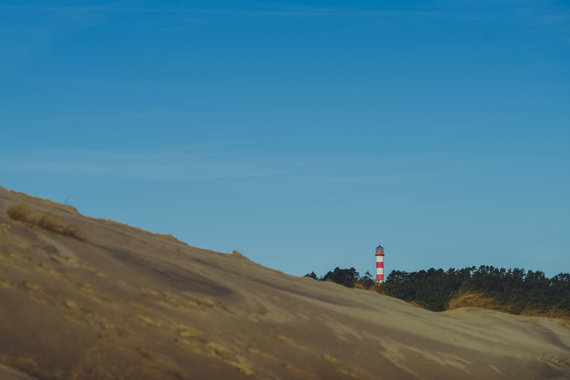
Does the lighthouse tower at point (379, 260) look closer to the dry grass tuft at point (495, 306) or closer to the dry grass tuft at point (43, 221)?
the dry grass tuft at point (495, 306)

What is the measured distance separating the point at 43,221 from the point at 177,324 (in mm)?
2098

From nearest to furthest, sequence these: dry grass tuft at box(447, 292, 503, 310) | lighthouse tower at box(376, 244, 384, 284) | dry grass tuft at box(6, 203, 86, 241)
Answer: dry grass tuft at box(6, 203, 86, 241)
dry grass tuft at box(447, 292, 503, 310)
lighthouse tower at box(376, 244, 384, 284)

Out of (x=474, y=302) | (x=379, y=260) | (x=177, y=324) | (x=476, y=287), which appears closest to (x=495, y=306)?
(x=474, y=302)

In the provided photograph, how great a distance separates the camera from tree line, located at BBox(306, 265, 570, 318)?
59.8 feet

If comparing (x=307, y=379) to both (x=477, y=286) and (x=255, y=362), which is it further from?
(x=477, y=286)

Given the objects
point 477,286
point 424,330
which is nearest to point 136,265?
point 424,330

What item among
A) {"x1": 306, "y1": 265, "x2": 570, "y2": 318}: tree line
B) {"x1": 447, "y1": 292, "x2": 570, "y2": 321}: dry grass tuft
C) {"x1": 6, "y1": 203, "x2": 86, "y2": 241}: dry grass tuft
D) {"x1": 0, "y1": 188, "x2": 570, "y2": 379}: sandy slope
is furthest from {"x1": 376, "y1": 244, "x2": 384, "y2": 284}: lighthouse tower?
{"x1": 6, "y1": 203, "x2": 86, "y2": 241}: dry grass tuft

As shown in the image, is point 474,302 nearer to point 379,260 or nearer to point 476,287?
point 476,287

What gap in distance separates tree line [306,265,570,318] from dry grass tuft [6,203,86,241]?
1207 centimetres

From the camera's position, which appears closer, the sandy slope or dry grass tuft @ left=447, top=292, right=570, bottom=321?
the sandy slope

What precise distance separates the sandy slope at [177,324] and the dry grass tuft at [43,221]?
0.08 m

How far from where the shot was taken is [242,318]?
648 centimetres

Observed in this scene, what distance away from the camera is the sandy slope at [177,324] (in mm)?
5203

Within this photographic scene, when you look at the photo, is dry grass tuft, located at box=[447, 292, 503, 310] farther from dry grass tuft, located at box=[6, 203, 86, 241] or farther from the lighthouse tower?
the lighthouse tower
